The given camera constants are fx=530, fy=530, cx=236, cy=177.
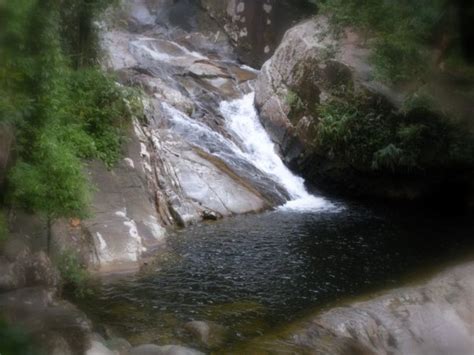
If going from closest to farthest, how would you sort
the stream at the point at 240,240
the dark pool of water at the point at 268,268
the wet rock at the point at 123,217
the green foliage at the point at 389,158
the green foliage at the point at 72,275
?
the dark pool of water at the point at 268,268
the stream at the point at 240,240
the green foliage at the point at 72,275
the wet rock at the point at 123,217
the green foliage at the point at 389,158

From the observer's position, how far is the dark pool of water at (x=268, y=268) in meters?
7.68

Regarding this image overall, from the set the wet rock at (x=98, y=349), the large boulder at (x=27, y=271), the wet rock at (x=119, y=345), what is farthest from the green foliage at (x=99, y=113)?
the wet rock at (x=98, y=349)

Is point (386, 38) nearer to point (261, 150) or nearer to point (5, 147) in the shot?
point (261, 150)

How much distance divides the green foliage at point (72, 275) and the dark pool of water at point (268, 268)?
244 millimetres

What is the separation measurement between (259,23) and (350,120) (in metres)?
12.6

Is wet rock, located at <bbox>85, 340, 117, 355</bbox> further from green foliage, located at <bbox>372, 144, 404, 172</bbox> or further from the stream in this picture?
green foliage, located at <bbox>372, 144, 404, 172</bbox>

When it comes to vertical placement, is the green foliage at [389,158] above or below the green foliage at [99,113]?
below

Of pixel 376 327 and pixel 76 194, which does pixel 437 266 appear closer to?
pixel 376 327

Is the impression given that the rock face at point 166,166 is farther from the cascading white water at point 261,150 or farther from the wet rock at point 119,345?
the wet rock at point 119,345

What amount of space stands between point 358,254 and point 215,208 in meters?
3.96

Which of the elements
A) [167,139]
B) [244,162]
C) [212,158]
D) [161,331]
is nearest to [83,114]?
[167,139]

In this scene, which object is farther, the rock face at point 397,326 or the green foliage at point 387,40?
the green foliage at point 387,40

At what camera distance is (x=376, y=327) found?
6.88 meters

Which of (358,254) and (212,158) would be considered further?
(212,158)
